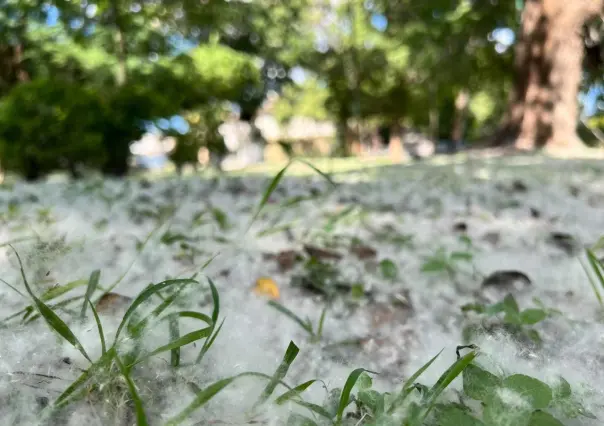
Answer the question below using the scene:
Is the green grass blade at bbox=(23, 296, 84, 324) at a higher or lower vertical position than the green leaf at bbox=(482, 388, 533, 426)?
higher

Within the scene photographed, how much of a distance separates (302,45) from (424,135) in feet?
50.2

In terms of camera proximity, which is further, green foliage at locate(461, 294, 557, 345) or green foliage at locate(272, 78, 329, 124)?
green foliage at locate(272, 78, 329, 124)

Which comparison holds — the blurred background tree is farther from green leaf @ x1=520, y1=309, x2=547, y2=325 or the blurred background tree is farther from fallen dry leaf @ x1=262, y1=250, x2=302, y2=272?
green leaf @ x1=520, y1=309, x2=547, y2=325

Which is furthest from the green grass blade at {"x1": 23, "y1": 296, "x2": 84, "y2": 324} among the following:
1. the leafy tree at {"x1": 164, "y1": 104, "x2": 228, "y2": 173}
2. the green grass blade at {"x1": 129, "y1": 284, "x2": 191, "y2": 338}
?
the leafy tree at {"x1": 164, "y1": 104, "x2": 228, "y2": 173}

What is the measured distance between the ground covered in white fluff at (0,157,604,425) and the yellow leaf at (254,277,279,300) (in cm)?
3

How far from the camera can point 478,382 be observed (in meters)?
0.60

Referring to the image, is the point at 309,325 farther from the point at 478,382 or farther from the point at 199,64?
the point at 199,64

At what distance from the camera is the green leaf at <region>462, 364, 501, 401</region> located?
0.59 m

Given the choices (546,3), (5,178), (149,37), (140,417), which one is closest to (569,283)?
(140,417)

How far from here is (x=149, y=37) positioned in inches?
242

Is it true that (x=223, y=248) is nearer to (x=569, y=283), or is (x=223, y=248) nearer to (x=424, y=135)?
(x=569, y=283)

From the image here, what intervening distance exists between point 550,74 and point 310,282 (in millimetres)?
5811

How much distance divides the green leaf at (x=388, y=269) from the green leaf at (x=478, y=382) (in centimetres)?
56

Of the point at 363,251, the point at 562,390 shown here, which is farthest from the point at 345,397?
the point at 363,251
